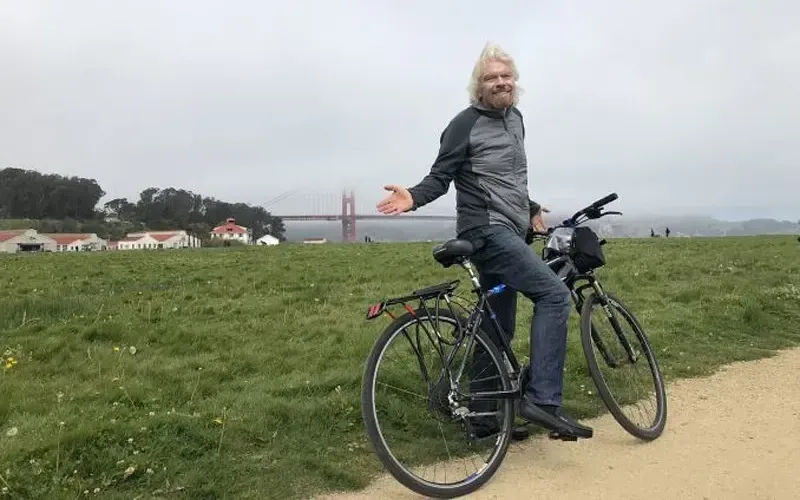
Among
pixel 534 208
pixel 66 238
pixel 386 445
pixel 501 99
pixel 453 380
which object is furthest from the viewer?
pixel 66 238

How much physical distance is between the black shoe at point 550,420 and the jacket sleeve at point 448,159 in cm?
139

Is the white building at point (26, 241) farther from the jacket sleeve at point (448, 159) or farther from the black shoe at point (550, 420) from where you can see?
the black shoe at point (550, 420)

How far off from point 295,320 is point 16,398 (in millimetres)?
4358

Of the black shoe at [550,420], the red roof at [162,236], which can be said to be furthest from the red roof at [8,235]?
the black shoe at [550,420]

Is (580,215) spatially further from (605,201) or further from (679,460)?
(679,460)

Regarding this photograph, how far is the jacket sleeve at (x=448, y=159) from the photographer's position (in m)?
3.95

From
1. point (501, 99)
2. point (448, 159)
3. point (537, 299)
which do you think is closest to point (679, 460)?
point (537, 299)

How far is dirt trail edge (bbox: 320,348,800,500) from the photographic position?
11.6 ft

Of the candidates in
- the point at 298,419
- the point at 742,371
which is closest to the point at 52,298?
the point at 298,419

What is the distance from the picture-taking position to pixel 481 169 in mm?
4090

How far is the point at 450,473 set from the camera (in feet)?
12.3

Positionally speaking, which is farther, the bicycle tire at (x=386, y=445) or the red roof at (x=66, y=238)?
the red roof at (x=66, y=238)

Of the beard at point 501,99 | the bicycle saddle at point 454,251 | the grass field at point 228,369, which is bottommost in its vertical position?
the grass field at point 228,369

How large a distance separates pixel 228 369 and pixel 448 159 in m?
3.56
